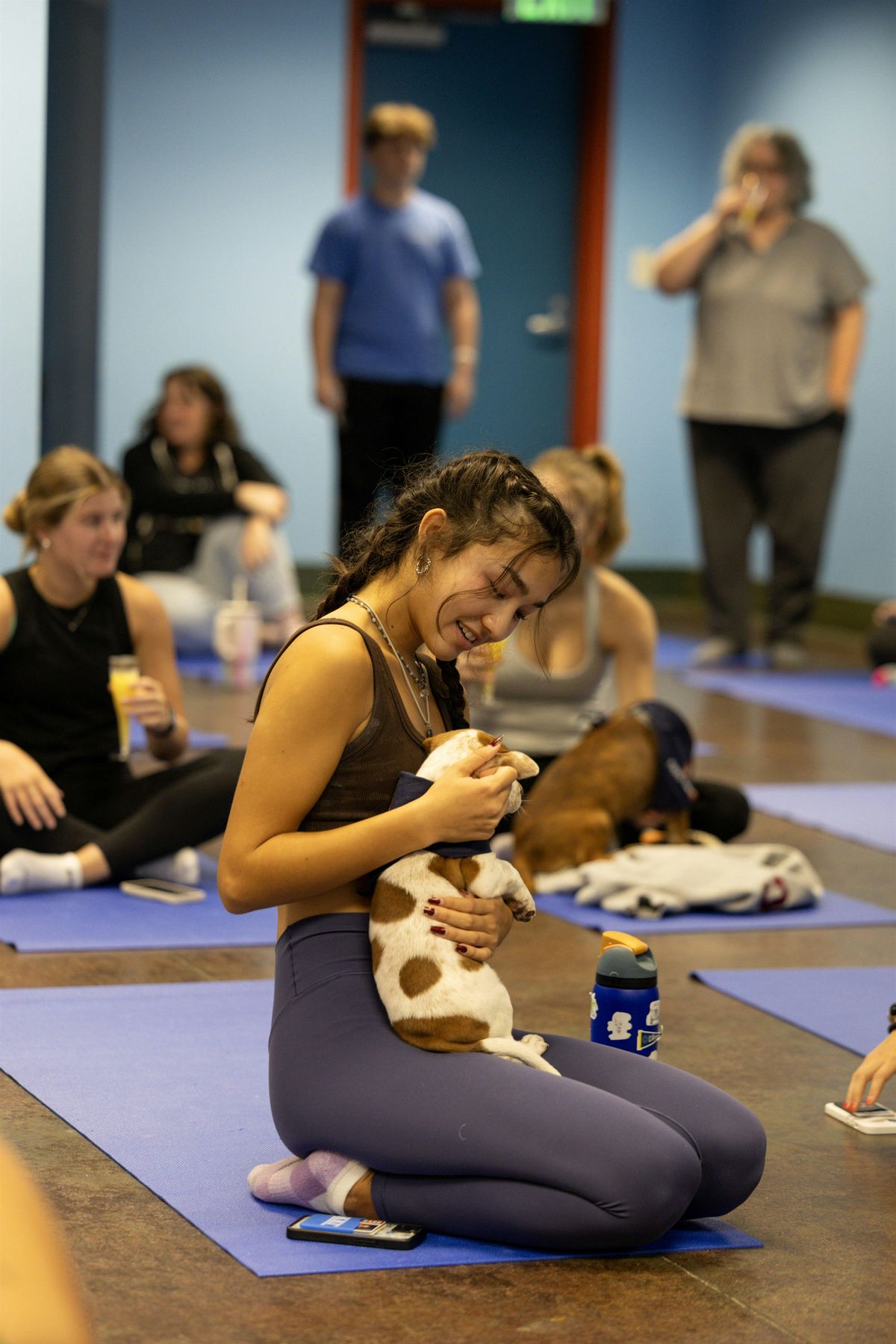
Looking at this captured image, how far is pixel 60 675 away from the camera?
3.84 metres

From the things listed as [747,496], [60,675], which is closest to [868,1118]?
[60,675]

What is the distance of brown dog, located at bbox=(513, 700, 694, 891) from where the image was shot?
13.0 feet

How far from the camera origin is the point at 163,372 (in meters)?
9.17

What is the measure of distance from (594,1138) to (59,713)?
212 cm

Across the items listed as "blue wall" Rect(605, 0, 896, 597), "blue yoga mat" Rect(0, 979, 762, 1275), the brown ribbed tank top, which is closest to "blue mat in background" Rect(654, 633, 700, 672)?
"blue wall" Rect(605, 0, 896, 597)

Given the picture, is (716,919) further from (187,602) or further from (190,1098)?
(187,602)

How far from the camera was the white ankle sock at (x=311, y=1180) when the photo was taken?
7.02 ft

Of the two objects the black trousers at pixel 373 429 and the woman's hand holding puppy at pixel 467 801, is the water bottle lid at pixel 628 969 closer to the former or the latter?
the woman's hand holding puppy at pixel 467 801

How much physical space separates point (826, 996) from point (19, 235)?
2.77 m

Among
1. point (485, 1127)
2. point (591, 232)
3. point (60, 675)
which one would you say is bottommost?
point (485, 1127)

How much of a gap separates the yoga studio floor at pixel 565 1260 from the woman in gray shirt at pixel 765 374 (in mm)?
4636

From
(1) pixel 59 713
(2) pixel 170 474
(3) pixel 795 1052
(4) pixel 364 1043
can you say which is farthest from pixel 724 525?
(4) pixel 364 1043

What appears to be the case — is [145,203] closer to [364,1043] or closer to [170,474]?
[170,474]

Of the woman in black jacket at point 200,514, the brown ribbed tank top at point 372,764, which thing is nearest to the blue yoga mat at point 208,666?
the woman in black jacket at point 200,514
